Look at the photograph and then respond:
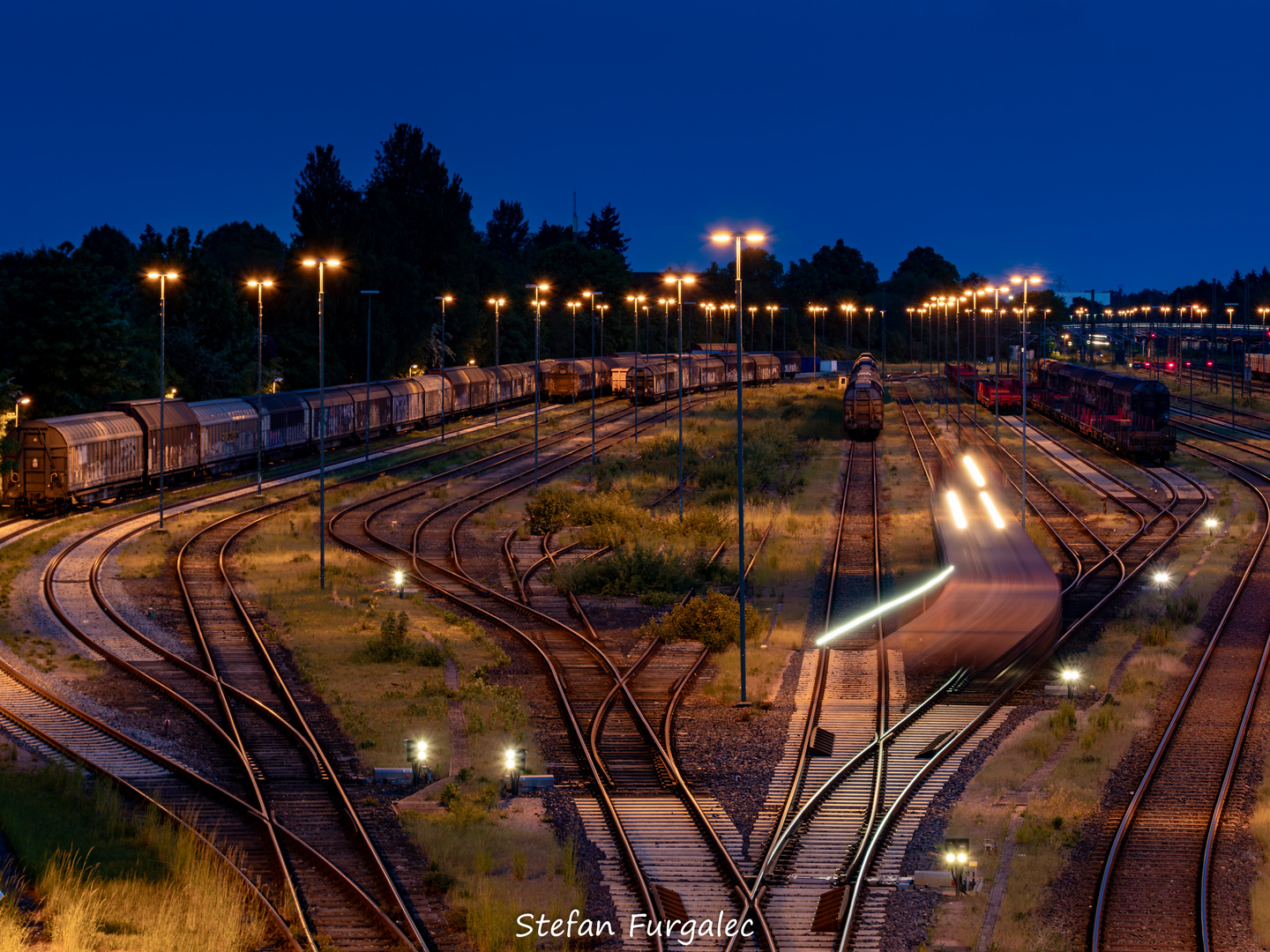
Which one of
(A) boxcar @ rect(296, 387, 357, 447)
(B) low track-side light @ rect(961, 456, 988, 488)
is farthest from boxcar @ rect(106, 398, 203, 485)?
(B) low track-side light @ rect(961, 456, 988, 488)

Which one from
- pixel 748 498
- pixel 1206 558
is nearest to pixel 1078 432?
pixel 748 498

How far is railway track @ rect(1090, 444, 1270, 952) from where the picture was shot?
1352 centimetres

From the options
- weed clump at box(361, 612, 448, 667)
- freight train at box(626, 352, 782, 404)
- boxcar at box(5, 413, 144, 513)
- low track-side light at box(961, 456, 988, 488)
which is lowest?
weed clump at box(361, 612, 448, 667)

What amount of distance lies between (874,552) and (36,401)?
43.9 m

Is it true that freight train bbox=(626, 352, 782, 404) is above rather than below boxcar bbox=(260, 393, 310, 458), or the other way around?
above

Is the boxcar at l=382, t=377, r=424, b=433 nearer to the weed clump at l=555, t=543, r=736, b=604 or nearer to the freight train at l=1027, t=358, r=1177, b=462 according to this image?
the freight train at l=1027, t=358, r=1177, b=462

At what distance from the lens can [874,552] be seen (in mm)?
38312

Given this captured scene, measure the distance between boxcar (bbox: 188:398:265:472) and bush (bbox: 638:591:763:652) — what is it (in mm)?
30085

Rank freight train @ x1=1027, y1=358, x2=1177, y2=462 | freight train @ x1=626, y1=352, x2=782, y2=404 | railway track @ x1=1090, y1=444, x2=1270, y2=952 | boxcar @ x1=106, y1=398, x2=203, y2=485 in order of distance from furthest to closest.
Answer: freight train @ x1=626, y1=352, x2=782, y2=404 → freight train @ x1=1027, y1=358, x2=1177, y2=462 → boxcar @ x1=106, y1=398, x2=203, y2=485 → railway track @ x1=1090, y1=444, x2=1270, y2=952

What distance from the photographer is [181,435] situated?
50.1 m

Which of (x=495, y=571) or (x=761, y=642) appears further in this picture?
(x=495, y=571)

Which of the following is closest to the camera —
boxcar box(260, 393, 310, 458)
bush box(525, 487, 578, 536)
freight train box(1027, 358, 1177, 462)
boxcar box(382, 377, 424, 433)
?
bush box(525, 487, 578, 536)

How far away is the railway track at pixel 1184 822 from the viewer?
13.5 meters

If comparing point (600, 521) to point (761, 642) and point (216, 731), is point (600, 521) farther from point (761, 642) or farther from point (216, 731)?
point (216, 731)
